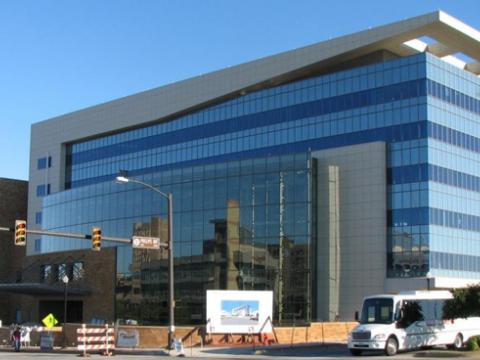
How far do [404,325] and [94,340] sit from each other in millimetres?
15239

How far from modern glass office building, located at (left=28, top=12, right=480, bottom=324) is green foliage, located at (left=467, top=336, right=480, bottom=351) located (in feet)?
76.3

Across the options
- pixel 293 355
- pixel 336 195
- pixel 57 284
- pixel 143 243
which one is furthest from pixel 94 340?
pixel 57 284

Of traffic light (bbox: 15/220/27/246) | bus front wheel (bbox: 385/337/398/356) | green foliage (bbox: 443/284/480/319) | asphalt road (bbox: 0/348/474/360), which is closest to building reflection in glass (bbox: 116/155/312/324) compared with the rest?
asphalt road (bbox: 0/348/474/360)

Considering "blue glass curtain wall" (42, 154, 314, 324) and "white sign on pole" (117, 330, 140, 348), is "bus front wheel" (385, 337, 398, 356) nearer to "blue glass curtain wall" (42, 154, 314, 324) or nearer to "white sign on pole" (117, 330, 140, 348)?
"white sign on pole" (117, 330, 140, 348)

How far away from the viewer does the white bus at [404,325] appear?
34844 mm

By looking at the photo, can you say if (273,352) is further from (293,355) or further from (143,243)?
(143,243)

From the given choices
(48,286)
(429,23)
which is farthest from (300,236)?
(48,286)

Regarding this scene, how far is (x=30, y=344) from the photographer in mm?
49219

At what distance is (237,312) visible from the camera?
41.9 metres

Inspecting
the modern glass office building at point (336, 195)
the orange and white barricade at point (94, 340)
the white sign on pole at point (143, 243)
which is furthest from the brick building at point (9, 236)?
the white sign on pole at point (143, 243)

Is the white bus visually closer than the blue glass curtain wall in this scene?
Yes

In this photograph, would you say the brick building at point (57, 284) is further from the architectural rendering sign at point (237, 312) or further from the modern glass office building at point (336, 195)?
the architectural rendering sign at point (237, 312)

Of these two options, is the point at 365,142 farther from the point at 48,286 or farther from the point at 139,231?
the point at 48,286

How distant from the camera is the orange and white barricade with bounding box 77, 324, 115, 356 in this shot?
38.5 metres
